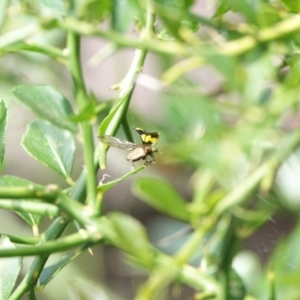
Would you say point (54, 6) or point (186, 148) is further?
point (54, 6)

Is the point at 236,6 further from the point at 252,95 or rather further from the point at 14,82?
the point at 14,82

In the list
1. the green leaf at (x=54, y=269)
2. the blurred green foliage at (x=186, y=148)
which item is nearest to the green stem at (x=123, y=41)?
the blurred green foliage at (x=186, y=148)

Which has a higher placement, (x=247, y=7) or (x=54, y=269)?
(x=247, y=7)

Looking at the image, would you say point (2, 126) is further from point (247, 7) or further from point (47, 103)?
point (247, 7)

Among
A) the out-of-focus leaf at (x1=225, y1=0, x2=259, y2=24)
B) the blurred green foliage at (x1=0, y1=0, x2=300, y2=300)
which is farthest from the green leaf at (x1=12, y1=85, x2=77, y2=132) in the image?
the out-of-focus leaf at (x1=225, y1=0, x2=259, y2=24)

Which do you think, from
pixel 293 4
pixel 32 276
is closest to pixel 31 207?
pixel 32 276

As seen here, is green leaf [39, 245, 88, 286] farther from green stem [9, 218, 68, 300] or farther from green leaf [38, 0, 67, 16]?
green leaf [38, 0, 67, 16]

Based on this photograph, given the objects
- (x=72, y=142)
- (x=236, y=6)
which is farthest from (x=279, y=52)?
(x=72, y=142)
